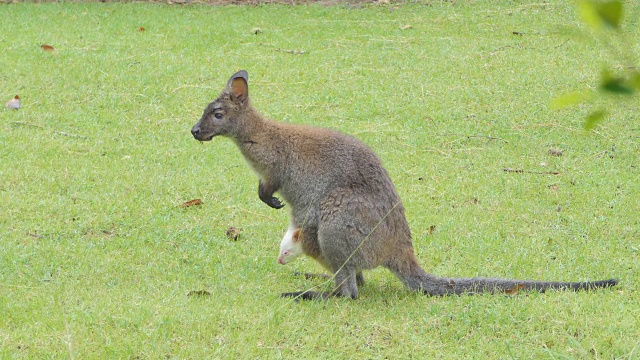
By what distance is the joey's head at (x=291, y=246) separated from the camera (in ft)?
15.5

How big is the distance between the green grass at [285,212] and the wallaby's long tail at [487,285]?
5cm

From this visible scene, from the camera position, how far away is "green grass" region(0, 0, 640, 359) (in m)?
4.13

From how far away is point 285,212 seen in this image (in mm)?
6273

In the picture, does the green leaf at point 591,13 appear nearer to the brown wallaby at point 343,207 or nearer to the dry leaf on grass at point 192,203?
the brown wallaby at point 343,207

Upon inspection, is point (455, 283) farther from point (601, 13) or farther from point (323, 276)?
point (601, 13)

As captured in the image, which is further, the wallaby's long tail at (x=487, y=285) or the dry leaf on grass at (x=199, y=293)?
the dry leaf on grass at (x=199, y=293)

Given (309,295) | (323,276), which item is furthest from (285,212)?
(309,295)

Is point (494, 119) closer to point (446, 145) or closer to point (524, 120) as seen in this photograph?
point (524, 120)

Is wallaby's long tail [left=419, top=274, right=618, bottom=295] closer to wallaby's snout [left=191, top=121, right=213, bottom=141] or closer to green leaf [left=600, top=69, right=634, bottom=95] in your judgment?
wallaby's snout [left=191, top=121, right=213, bottom=141]

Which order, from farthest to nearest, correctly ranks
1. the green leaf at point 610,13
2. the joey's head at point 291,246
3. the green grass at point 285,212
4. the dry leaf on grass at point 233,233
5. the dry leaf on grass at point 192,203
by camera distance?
1. the dry leaf on grass at point 192,203
2. the dry leaf on grass at point 233,233
3. the joey's head at point 291,246
4. the green grass at point 285,212
5. the green leaf at point 610,13

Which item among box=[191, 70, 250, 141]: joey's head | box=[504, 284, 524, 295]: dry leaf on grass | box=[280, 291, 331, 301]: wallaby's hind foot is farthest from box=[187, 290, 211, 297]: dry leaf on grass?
box=[504, 284, 524, 295]: dry leaf on grass

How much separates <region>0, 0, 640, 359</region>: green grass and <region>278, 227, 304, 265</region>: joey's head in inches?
7.5

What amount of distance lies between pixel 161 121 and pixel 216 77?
1.18 meters

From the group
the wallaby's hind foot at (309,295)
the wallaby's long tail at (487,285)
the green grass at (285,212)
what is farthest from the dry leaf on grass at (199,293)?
the wallaby's long tail at (487,285)
